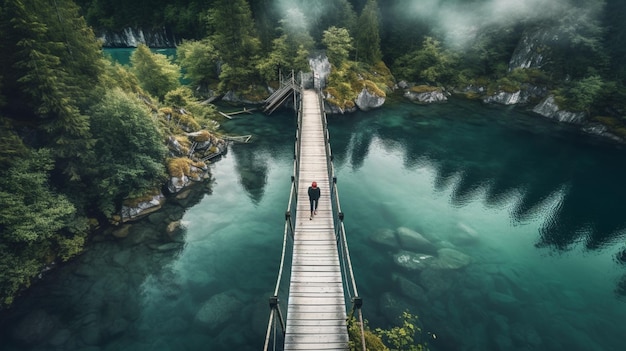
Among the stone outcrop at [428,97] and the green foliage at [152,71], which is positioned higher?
the green foliage at [152,71]

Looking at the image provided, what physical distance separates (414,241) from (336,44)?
3203 centimetres

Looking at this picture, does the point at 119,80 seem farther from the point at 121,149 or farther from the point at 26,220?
the point at 26,220

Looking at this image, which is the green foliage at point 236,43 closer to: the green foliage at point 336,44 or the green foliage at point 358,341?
the green foliage at point 336,44

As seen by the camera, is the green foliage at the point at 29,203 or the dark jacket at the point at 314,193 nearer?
the green foliage at the point at 29,203

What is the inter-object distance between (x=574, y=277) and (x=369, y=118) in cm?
2784

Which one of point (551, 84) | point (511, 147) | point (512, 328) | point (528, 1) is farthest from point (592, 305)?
point (528, 1)

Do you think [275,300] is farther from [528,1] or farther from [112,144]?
[528,1]

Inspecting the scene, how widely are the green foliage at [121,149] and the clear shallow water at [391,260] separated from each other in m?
2.83

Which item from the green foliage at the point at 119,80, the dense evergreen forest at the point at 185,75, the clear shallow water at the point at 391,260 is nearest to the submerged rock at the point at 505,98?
the dense evergreen forest at the point at 185,75

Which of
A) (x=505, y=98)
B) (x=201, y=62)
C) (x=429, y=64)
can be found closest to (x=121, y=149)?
(x=201, y=62)

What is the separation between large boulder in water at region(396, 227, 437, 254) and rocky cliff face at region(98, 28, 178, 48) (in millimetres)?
76660

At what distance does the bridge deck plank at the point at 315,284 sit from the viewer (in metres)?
10.9

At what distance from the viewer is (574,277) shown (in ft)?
60.8

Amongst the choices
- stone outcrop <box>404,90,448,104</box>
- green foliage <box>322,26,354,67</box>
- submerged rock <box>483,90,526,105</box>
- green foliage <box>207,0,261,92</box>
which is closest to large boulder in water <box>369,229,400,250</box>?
green foliage <box>322,26,354,67</box>
